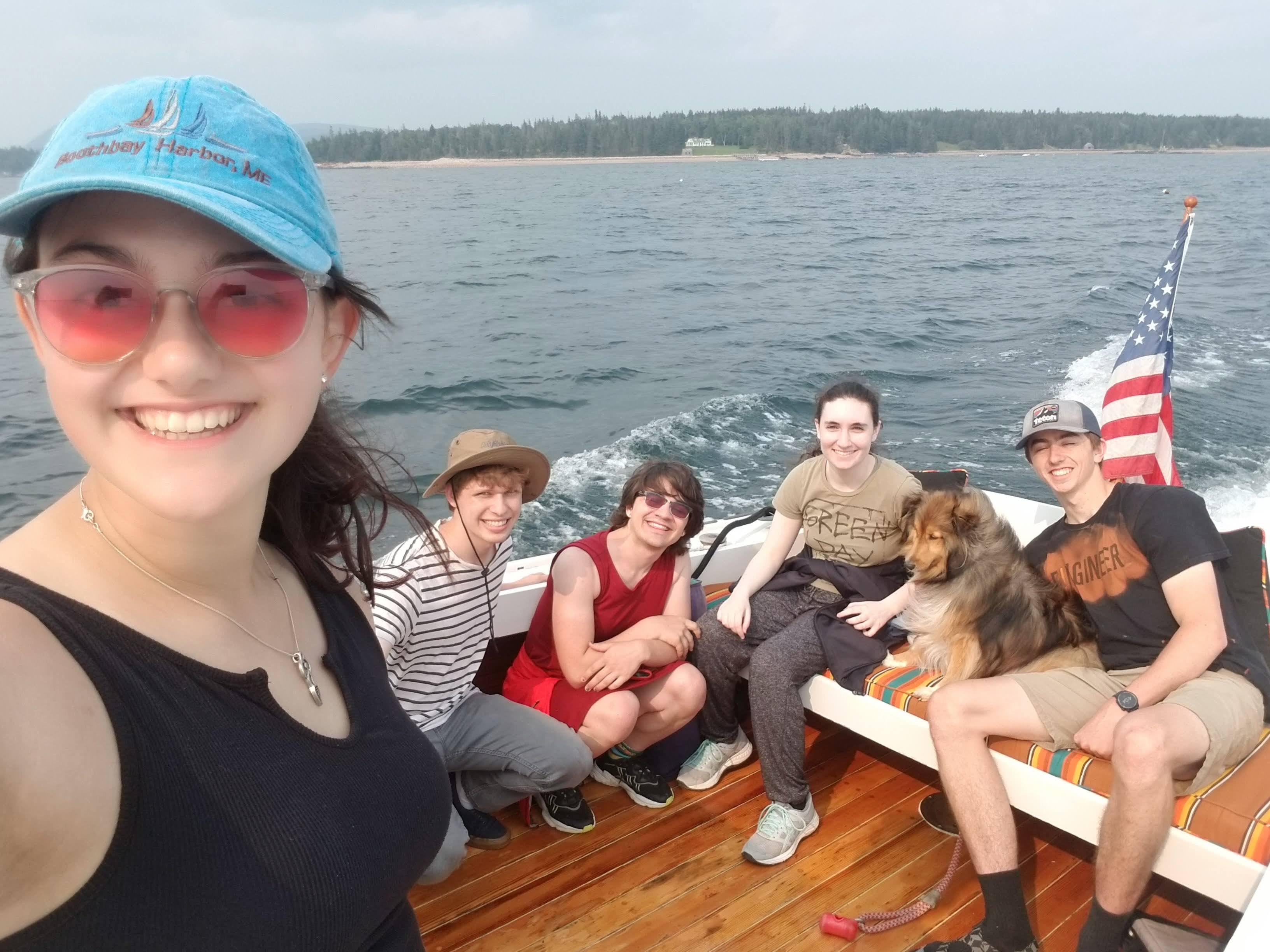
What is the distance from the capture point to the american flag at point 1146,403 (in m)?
A: 4.00

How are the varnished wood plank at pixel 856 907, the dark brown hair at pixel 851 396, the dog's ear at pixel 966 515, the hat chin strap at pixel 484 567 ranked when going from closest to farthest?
the varnished wood plank at pixel 856 907 → the hat chin strap at pixel 484 567 → the dog's ear at pixel 966 515 → the dark brown hair at pixel 851 396

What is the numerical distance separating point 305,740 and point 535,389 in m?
11.0

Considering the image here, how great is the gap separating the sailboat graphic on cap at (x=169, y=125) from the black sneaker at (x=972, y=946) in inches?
93.2

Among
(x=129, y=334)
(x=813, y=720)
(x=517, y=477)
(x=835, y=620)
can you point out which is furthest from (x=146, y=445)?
(x=813, y=720)

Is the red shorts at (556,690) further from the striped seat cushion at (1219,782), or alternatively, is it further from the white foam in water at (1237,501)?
the white foam in water at (1237,501)

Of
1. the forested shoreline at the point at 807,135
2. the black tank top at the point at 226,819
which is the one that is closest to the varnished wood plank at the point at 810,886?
the black tank top at the point at 226,819

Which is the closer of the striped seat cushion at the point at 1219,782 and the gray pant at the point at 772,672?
the striped seat cushion at the point at 1219,782

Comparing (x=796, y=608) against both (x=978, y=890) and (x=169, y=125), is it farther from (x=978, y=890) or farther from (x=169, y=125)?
(x=169, y=125)

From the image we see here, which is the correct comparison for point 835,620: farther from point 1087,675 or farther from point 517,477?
point 517,477

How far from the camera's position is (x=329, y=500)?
1.25m

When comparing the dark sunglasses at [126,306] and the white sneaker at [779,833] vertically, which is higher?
the dark sunglasses at [126,306]

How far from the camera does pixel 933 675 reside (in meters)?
2.96

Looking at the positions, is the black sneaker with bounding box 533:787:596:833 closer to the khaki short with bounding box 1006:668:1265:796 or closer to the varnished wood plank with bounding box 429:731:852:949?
the varnished wood plank with bounding box 429:731:852:949

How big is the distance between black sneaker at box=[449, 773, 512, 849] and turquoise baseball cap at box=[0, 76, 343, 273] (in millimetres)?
2273
